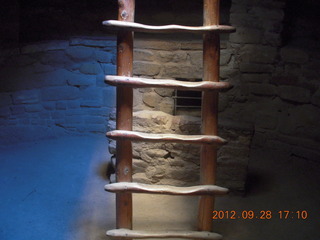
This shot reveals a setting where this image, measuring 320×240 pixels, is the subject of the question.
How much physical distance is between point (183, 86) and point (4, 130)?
119 inches

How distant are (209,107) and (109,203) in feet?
3.83

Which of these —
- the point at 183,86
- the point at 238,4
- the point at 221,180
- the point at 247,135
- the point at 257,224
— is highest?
the point at 238,4

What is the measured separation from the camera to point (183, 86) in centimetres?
181

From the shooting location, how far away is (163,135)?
1.88 meters

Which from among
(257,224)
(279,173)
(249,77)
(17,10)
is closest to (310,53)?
(249,77)

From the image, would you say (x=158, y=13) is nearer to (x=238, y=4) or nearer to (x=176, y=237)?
(x=238, y=4)

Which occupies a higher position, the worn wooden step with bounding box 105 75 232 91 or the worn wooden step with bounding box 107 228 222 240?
the worn wooden step with bounding box 105 75 232 91

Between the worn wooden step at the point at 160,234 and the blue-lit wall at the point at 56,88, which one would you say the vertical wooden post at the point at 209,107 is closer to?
the worn wooden step at the point at 160,234

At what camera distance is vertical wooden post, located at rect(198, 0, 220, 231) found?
1.86m

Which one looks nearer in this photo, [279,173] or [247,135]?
[247,135]

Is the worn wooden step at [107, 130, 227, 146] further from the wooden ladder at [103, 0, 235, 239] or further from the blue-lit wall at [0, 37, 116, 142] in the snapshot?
the blue-lit wall at [0, 37, 116, 142]

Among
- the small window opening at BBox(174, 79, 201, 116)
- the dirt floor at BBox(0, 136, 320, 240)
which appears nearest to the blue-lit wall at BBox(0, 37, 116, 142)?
the dirt floor at BBox(0, 136, 320, 240)
